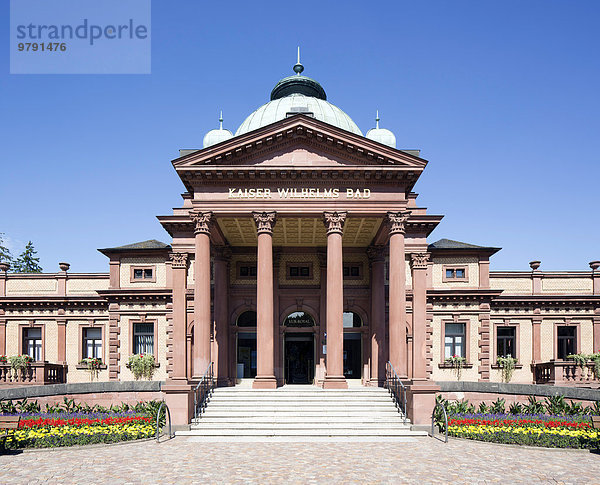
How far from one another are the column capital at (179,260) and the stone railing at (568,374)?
2122 centimetres

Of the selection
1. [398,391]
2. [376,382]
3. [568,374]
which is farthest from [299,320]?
[568,374]

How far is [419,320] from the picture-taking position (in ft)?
78.7

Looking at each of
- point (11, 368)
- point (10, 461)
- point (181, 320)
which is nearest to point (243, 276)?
point (181, 320)

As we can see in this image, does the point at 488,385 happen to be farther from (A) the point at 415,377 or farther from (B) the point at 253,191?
(B) the point at 253,191

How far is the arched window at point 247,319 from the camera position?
30875mm

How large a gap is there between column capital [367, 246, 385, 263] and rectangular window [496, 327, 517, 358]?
1064cm

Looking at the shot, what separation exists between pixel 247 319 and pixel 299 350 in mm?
3361

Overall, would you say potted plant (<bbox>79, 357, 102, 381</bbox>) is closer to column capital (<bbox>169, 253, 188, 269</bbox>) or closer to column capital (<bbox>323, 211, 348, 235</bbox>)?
column capital (<bbox>169, 253, 188, 269</bbox>)

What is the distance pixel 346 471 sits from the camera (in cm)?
1309

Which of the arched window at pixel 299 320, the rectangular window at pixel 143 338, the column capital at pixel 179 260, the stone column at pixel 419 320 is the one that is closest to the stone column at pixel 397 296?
the stone column at pixel 419 320

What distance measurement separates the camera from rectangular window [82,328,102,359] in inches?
1399

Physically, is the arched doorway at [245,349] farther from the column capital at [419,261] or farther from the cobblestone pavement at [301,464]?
the cobblestone pavement at [301,464]

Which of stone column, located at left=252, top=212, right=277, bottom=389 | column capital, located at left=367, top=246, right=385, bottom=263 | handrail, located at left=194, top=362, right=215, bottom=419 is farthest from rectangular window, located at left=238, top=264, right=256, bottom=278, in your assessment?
handrail, located at left=194, top=362, right=215, bottom=419

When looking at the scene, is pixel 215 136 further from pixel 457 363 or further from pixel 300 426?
pixel 300 426
